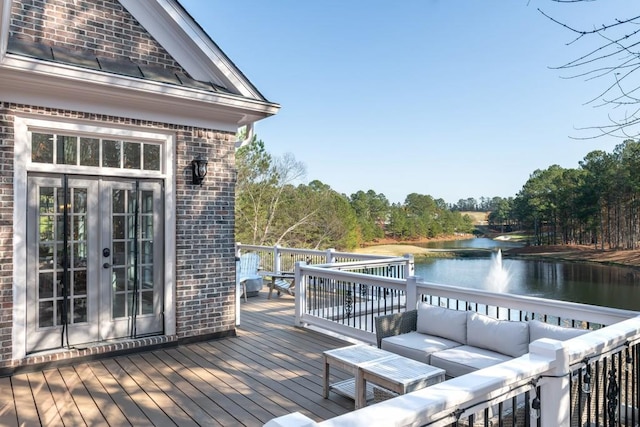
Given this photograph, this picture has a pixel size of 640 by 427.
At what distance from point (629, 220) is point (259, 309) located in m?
28.8

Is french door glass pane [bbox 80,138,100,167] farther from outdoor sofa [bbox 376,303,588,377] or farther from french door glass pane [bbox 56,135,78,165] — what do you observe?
outdoor sofa [bbox 376,303,588,377]

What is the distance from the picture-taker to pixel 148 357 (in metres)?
5.04

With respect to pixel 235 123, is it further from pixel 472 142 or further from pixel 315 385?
pixel 472 142

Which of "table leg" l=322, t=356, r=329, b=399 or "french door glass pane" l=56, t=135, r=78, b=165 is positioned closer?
"table leg" l=322, t=356, r=329, b=399

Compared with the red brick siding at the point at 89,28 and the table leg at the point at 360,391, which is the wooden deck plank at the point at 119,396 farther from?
the red brick siding at the point at 89,28

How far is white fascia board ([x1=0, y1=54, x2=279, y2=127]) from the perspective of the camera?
14.1 ft

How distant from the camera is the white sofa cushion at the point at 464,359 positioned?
11.9 feet

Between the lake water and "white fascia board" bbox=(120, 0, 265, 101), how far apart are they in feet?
45.5

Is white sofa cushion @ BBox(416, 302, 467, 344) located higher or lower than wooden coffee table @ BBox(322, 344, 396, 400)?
higher

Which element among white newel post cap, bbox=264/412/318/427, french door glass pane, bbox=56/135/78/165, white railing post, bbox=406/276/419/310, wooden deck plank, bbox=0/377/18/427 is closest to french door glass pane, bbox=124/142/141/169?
french door glass pane, bbox=56/135/78/165

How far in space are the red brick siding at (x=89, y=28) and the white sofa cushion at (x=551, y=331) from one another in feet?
17.1

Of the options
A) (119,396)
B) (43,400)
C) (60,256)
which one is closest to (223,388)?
(119,396)

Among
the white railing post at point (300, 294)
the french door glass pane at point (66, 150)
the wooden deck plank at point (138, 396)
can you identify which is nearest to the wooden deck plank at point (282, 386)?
the wooden deck plank at point (138, 396)

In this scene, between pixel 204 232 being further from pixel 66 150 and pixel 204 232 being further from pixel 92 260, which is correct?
pixel 66 150
